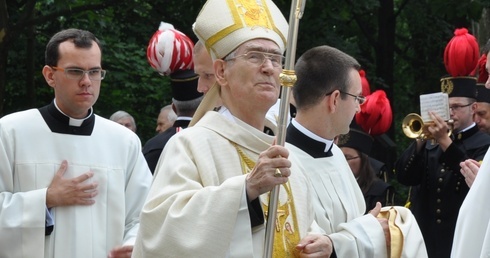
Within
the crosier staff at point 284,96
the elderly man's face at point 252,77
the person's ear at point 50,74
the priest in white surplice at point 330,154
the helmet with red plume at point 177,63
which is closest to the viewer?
the crosier staff at point 284,96

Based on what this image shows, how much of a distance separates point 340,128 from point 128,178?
4.79 ft

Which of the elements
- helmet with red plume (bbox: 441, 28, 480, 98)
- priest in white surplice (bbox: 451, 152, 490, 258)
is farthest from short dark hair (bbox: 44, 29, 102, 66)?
helmet with red plume (bbox: 441, 28, 480, 98)

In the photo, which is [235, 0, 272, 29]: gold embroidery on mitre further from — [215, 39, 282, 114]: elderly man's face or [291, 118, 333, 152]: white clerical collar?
[291, 118, 333, 152]: white clerical collar

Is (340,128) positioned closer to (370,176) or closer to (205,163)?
(205,163)

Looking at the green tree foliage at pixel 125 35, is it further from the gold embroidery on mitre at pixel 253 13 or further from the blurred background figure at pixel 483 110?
the gold embroidery on mitre at pixel 253 13

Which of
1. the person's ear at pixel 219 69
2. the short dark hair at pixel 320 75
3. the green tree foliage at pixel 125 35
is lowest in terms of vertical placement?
the green tree foliage at pixel 125 35

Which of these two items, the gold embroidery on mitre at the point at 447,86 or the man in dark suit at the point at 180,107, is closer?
the man in dark suit at the point at 180,107

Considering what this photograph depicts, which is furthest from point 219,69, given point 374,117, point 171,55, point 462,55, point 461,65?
point 461,65

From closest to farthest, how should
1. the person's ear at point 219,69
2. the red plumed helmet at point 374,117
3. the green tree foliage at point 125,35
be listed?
1. the person's ear at point 219,69
2. the red plumed helmet at point 374,117
3. the green tree foliage at point 125,35

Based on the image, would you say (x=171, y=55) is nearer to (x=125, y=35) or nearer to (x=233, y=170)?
(x=233, y=170)

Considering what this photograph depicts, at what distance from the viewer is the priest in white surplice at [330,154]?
638cm

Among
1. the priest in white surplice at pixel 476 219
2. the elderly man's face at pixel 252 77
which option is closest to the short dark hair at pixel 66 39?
the elderly man's face at pixel 252 77

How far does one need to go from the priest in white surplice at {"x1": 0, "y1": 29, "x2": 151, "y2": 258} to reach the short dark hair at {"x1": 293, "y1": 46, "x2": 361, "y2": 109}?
1254mm

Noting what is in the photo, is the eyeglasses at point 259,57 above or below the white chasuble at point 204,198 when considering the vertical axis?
above
